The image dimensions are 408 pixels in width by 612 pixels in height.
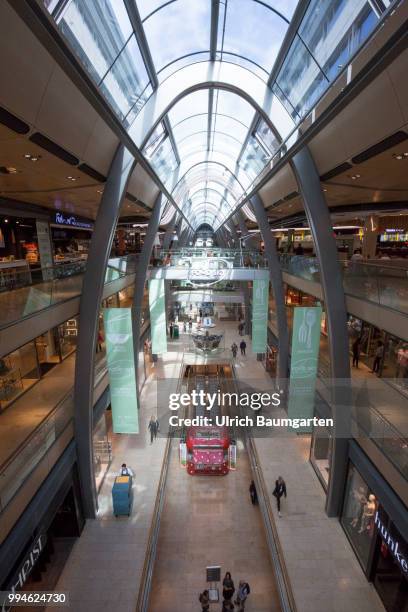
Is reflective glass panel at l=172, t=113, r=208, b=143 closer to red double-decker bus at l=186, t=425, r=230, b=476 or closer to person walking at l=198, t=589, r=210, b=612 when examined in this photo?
red double-decker bus at l=186, t=425, r=230, b=476

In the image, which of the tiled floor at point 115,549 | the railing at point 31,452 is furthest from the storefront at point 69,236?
the tiled floor at point 115,549

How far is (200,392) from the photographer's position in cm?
1137

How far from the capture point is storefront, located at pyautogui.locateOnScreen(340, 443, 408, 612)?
24.4ft

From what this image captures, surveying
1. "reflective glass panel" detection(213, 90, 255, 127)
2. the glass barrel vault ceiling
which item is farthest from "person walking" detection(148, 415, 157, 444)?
"reflective glass panel" detection(213, 90, 255, 127)

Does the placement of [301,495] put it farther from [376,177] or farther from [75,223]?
[75,223]

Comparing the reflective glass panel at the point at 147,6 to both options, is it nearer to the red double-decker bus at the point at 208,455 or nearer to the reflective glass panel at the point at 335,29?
the reflective glass panel at the point at 335,29

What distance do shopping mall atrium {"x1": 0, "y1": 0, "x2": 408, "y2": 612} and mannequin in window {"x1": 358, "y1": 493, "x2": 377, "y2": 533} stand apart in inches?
3.5

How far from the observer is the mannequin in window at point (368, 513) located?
8737 mm

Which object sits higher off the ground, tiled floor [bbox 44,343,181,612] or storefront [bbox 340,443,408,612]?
storefront [bbox 340,443,408,612]

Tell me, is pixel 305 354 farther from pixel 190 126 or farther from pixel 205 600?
pixel 190 126

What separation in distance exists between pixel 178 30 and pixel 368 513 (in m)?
12.5

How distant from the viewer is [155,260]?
22500 mm

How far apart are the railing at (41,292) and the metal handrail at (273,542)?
338 inches

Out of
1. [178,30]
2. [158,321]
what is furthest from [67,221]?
[178,30]
